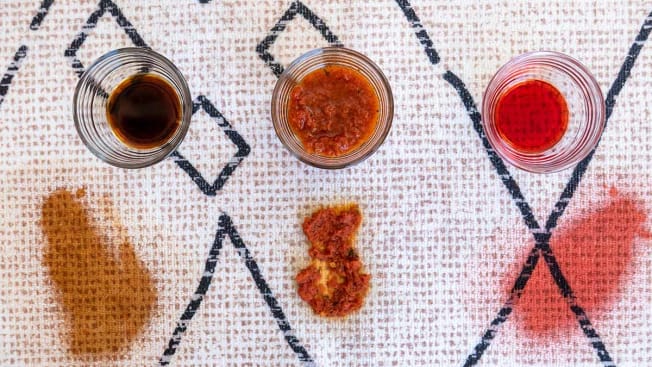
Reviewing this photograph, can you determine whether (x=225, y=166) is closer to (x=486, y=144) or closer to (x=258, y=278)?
(x=258, y=278)

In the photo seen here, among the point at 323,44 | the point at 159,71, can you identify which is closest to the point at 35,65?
the point at 159,71

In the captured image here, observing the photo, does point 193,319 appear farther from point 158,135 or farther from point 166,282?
point 158,135

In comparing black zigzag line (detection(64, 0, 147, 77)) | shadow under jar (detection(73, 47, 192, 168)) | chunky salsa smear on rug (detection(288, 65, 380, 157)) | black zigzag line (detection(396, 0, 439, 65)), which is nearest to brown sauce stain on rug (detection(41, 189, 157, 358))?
shadow under jar (detection(73, 47, 192, 168))

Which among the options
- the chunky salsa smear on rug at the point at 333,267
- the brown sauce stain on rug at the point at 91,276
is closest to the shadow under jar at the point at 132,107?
the brown sauce stain on rug at the point at 91,276

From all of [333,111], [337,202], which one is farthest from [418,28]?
[337,202]

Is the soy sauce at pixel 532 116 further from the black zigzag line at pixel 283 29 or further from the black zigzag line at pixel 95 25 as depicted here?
the black zigzag line at pixel 95 25

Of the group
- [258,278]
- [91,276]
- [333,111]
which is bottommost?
[91,276]

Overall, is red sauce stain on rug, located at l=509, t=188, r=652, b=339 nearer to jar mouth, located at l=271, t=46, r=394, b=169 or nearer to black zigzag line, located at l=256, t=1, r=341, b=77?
jar mouth, located at l=271, t=46, r=394, b=169
